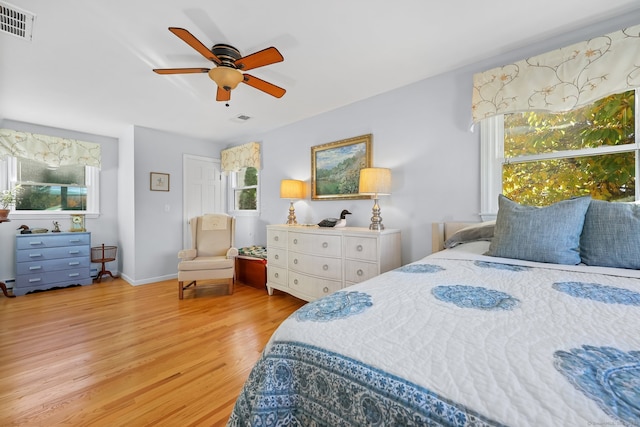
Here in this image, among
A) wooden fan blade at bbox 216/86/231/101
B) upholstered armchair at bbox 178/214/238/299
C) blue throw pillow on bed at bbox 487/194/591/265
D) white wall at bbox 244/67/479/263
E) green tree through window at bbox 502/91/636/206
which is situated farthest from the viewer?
upholstered armchair at bbox 178/214/238/299

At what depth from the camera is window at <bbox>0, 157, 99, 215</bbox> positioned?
3.69m

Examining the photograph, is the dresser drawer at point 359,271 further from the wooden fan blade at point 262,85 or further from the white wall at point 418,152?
the wooden fan blade at point 262,85

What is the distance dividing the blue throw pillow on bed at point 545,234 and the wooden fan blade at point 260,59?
181 centimetres

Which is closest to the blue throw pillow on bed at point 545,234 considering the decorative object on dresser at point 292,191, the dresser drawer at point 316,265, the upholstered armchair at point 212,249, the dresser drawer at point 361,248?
the dresser drawer at point 361,248

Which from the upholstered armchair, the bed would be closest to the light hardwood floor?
the upholstered armchair

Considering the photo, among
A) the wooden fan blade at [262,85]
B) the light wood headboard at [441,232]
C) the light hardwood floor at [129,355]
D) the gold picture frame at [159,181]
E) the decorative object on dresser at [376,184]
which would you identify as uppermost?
the wooden fan blade at [262,85]

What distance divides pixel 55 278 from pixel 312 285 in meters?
3.61

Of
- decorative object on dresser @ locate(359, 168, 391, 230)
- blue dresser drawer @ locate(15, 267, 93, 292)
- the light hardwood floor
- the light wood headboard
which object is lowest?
the light hardwood floor

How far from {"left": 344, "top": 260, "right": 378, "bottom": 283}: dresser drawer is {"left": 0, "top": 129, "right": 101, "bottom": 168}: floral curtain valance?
4355 mm

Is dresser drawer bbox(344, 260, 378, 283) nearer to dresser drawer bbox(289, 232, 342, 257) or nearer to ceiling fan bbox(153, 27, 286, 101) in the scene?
dresser drawer bbox(289, 232, 342, 257)

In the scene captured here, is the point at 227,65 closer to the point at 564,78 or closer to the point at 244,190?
the point at 564,78

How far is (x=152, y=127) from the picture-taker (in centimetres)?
395

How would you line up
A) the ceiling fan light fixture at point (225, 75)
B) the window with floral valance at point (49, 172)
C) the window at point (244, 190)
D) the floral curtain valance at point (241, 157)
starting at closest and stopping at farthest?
the ceiling fan light fixture at point (225, 75) → the window with floral valance at point (49, 172) → the floral curtain valance at point (241, 157) → the window at point (244, 190)

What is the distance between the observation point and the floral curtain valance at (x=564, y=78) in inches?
64.9
